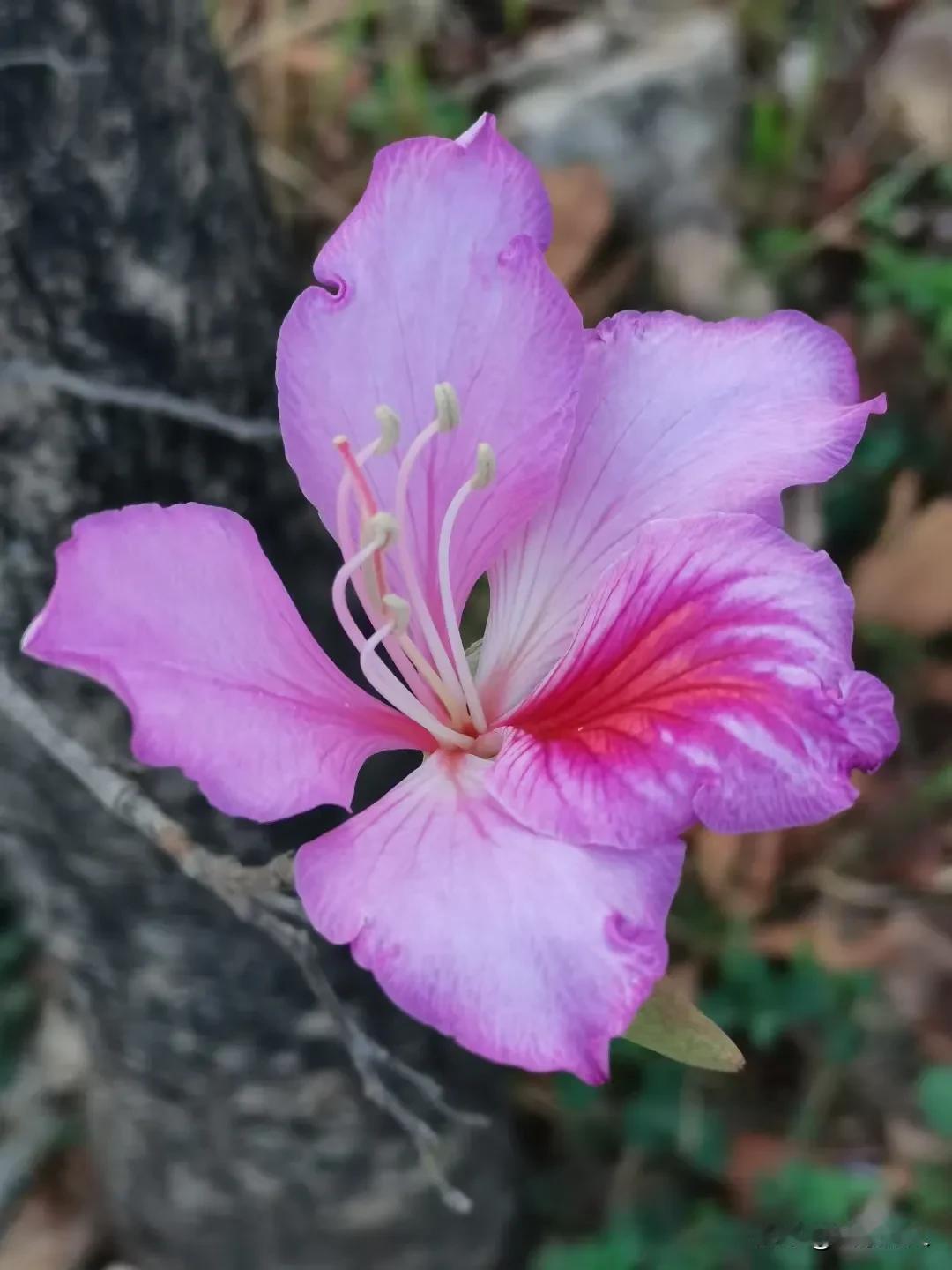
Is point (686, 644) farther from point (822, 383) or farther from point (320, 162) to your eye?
point (320, 162)

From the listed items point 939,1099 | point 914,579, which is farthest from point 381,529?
point 914,579

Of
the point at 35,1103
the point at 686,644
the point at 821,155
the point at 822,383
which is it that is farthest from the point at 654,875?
the point at 821,155

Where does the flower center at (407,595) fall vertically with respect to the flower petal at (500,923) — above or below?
above

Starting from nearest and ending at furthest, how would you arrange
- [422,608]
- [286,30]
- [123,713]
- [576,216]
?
[422,608] < [123,713] < [576,216] < [286,30]

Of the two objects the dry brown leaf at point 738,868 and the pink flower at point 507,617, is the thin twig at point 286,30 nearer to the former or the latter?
the dry brown leaf at point 738,868

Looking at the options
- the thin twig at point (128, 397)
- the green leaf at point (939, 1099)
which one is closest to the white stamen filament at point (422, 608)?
the thin twig at point (128, 397)

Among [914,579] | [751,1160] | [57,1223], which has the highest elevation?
[914,579]

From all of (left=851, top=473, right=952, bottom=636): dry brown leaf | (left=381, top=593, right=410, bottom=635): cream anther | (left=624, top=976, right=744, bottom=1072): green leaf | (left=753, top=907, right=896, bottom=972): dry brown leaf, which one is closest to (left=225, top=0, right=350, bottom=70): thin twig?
(left=851, top=473, right=952, bottom=636): dry brown leaf

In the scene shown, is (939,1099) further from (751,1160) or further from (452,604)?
(452,604)
